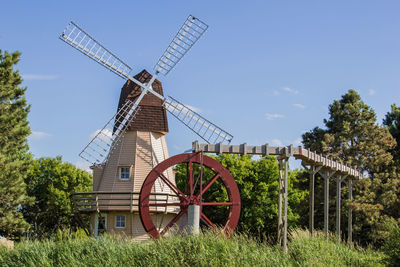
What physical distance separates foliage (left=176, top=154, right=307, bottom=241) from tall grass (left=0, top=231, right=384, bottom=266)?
1532 centimetres

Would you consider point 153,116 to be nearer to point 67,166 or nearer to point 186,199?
point 186,199

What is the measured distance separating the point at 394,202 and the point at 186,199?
36.4ft

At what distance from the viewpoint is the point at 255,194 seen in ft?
→ 105

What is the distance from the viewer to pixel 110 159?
22609 millimetres

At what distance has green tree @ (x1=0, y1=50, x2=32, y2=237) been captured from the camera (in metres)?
23.0

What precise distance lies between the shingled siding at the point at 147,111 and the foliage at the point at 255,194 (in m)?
9.75

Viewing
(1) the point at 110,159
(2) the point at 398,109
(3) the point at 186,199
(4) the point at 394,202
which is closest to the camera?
(3) the point at 186,199

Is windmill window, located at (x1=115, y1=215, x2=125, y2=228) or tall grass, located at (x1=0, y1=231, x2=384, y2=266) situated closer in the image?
tall grass, located at (x1=0, y1=231, x2=384, y2=266)

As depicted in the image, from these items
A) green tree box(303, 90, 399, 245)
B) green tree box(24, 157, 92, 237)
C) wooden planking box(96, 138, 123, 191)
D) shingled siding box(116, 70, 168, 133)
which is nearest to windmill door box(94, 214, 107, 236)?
wooden planking box(96, 138, 123, 191)

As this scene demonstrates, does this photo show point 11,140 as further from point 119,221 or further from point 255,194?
point 255,194

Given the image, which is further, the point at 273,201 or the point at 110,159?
the point at 273,201

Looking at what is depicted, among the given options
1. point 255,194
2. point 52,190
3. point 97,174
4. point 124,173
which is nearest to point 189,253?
point 124,173

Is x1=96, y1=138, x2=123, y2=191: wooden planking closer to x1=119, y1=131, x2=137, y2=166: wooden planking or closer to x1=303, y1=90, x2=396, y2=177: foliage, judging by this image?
x1=119, y1=131, x2=137, y2=166: wooden planking

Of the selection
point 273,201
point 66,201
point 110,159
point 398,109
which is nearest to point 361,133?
point 398,109
